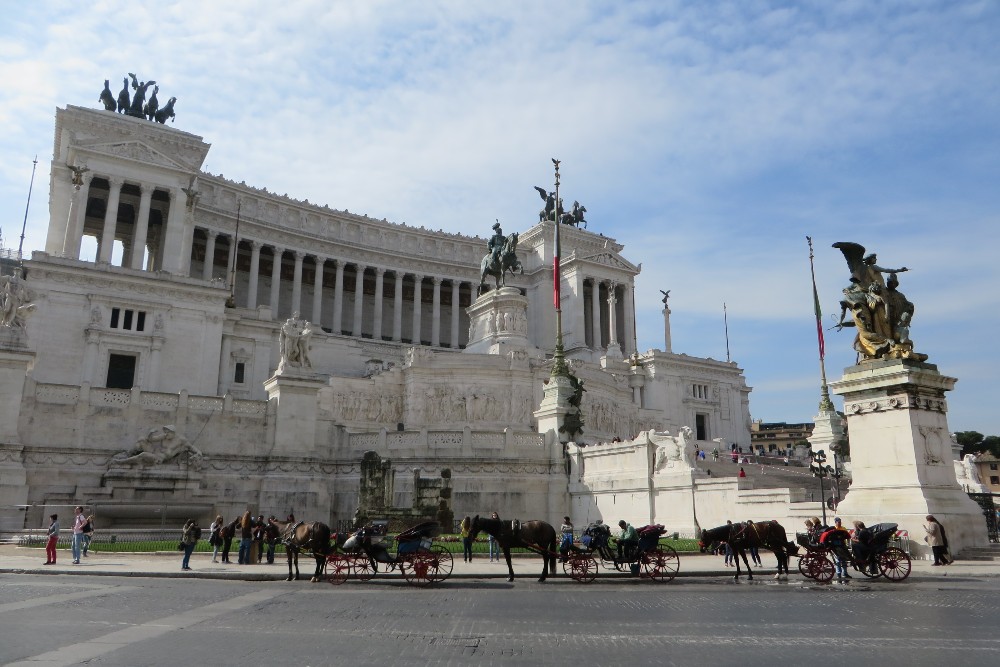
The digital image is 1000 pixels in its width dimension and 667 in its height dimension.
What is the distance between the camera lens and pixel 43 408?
2969cm

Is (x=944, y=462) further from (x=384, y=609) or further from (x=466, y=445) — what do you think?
(x=466, y=445)

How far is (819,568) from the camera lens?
50.5 ft

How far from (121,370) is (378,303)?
35.8 m

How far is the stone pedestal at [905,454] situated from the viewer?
16438 mm

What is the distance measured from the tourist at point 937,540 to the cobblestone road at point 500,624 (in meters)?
1.43

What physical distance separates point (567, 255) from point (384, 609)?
84.7 m

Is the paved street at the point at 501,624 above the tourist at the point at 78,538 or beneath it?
beneath

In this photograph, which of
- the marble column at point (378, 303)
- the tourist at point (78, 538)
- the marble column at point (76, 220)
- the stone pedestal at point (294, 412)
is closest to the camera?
the tourist at point (78, 538)

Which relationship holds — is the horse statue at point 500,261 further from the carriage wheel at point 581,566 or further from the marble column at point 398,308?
the carriage wheel at point 581,566

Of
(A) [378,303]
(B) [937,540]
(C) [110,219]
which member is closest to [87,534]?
(B) [937,540]

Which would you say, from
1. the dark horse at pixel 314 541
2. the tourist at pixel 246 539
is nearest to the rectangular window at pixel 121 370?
the tourist at pixel 246 539

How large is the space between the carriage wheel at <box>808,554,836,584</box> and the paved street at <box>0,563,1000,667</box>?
0.36 meters

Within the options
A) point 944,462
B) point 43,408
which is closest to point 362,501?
point 43,408

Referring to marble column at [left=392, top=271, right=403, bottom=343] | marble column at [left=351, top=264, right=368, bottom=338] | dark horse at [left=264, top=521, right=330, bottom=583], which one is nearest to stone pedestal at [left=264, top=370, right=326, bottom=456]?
dark horse at [left=264, top=521, right=330, bottom=583]
